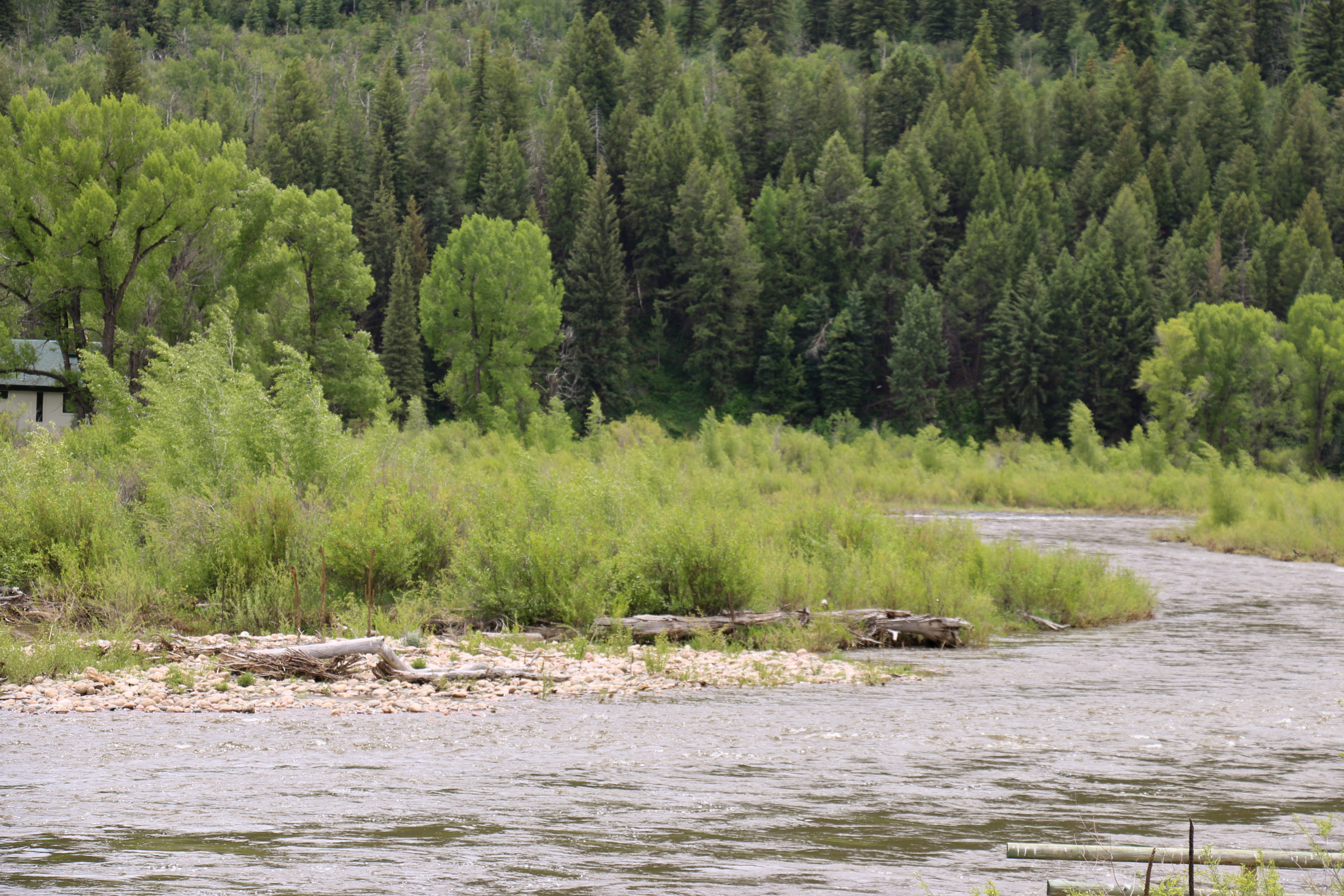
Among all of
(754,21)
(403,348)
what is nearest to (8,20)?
(754,21)

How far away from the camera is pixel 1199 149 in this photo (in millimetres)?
104562

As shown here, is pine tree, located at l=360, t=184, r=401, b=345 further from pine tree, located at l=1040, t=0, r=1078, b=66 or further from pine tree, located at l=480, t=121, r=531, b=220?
pine tree, located at l=1040, t=0, r=1078, b=66

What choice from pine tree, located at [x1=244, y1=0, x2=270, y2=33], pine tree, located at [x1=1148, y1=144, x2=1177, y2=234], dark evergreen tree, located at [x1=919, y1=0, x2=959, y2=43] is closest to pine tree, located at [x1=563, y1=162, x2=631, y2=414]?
pine tree, located at [x1=1148, y1=144, x2=1177, y2=234]

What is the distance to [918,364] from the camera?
→ 8281cm

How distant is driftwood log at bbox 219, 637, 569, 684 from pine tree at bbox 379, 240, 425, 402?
5988 cm

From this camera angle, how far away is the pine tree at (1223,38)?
448 ft

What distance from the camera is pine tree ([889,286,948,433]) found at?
8281cm

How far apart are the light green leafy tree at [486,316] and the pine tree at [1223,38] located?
315 feet

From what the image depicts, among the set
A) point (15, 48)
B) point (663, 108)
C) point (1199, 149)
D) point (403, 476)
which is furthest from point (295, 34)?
point (403, 476)

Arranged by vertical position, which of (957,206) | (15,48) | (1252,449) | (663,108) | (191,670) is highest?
(15,48)

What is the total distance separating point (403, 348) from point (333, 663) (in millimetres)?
61748

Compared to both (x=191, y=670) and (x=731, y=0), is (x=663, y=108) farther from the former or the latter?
(x=191, y=670)

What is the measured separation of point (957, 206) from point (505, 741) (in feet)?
313

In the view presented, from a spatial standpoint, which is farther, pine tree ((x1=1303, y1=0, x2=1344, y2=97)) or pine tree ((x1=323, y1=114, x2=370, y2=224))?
pine tree ((x1=1303, y1=0, x2=1344, y2=97))
